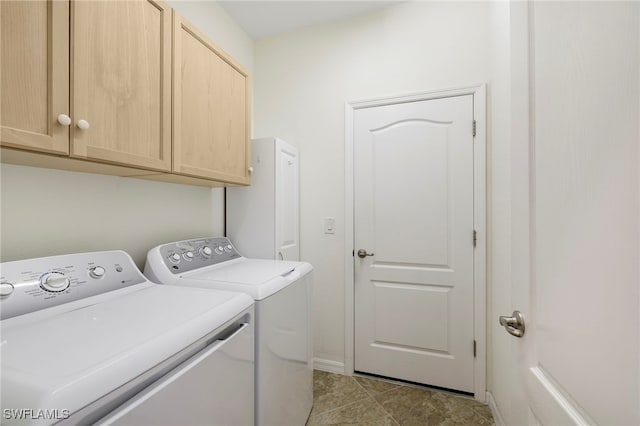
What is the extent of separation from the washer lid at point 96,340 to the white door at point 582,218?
0.88 metres

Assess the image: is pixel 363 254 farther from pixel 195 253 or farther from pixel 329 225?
pixel 195 253

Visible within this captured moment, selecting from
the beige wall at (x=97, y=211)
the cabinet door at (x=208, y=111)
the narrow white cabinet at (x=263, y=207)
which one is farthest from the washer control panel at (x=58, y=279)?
the narrow white cabinet at (x=263, y=207)

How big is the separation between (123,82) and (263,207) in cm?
109

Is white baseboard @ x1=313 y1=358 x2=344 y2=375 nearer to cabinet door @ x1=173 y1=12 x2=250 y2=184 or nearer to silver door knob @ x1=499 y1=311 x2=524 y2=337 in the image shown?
cabinet door @ x1=173 y1=12 x2=250 y2=184

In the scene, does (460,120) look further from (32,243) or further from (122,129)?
(32,243)

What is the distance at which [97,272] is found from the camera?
1084 millimetres

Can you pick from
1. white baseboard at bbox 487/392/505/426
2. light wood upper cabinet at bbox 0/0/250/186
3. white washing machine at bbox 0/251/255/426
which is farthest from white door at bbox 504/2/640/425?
light wood upper cabinet at bbox 0/0/250/186

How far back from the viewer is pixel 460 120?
1.95 m

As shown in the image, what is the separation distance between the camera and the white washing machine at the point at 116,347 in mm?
530

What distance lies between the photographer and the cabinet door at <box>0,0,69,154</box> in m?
0.75

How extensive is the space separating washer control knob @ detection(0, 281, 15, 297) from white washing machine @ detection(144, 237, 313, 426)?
20.6 inches

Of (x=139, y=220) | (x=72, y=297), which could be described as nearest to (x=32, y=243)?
(x=72, y=297)

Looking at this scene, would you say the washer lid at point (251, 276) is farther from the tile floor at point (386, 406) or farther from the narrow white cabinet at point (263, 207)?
the tile floor at point (386, 406)

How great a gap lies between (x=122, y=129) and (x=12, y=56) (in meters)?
0.33
